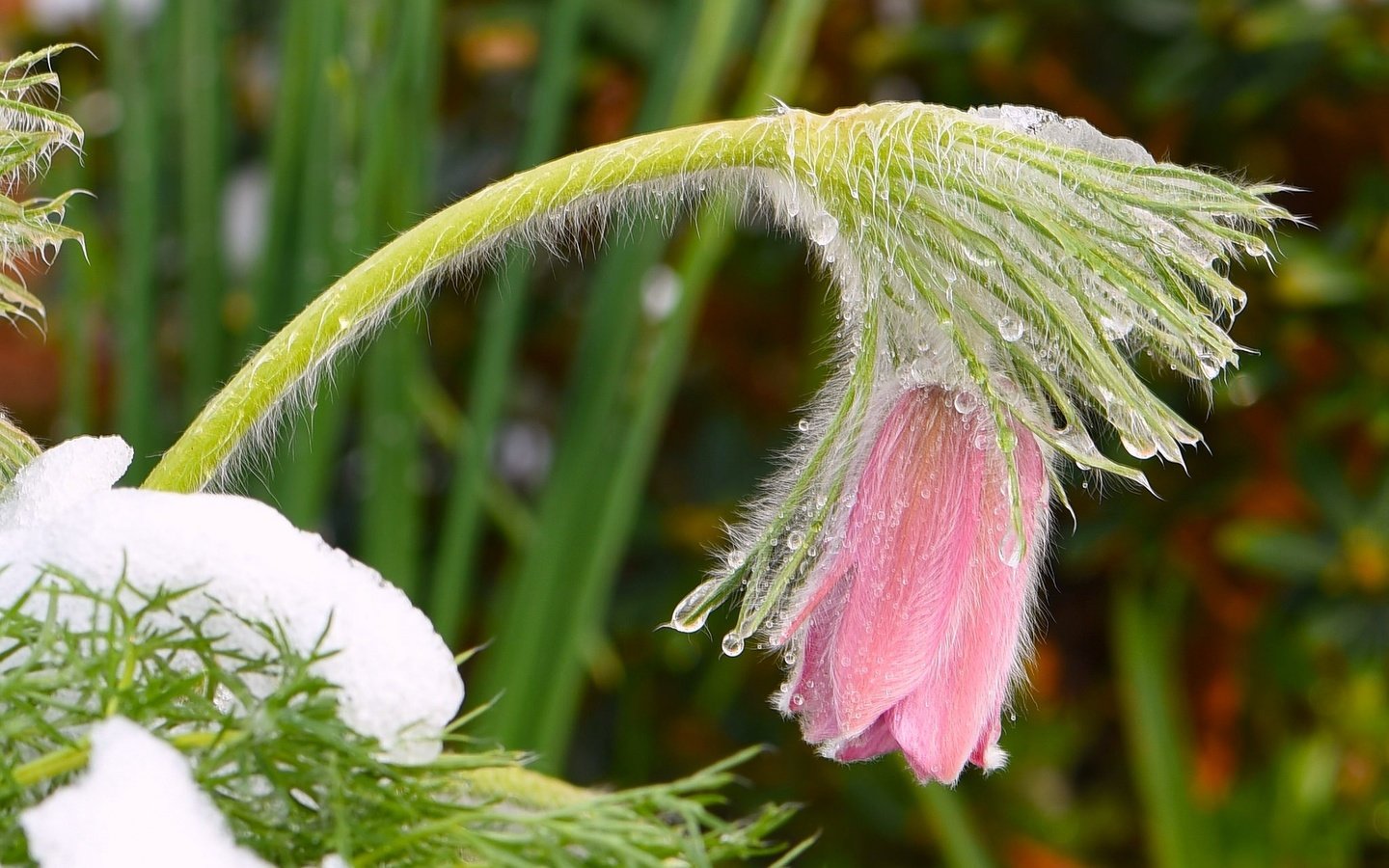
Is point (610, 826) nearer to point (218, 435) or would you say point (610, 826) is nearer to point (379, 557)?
point (218, 435)

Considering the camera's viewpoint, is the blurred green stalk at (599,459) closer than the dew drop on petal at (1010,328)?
No

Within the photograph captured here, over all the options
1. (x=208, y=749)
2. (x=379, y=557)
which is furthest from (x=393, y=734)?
(x=379, y=557)

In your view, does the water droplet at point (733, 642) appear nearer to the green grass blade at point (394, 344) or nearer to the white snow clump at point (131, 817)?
the white snow clump at point (131, 817)

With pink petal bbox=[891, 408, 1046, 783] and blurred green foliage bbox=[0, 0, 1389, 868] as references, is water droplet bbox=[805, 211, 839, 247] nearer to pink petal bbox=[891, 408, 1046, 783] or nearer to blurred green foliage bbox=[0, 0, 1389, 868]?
pink petal bbox=[891, 408, 1046, 783]

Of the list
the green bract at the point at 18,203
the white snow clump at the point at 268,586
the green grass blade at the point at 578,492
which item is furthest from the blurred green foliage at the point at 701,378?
the white snow clump at the point at 268,586

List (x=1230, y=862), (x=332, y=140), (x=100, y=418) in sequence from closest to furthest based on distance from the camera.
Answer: (x=332, y=140)
(x=1230, y=862)
(x=100, y=418)

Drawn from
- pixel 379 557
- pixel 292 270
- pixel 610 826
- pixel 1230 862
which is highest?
pixel 610 826

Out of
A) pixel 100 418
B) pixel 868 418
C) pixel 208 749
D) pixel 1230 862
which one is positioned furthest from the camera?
pixel 100 418
